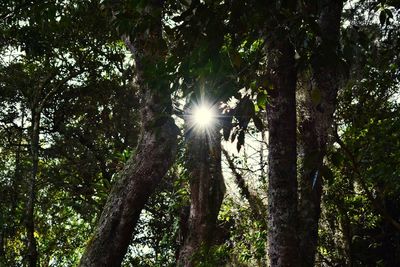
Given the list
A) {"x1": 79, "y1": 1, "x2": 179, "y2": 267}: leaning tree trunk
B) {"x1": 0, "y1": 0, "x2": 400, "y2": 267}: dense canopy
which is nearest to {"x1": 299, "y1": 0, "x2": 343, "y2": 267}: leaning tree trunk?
{"x1": 0, "y1": 0, "x2": 400, "y2": 267}: dense canopy

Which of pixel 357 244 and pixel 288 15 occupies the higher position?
pixel 357 244

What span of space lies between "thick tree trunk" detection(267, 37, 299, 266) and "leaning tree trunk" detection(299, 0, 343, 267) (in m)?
0.15

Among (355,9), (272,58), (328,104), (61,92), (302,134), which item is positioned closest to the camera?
(272,58)

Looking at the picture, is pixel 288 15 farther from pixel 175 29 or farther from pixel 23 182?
pixel 23 182

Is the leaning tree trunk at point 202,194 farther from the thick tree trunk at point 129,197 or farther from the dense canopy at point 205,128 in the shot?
the thick tree trunk at point 129,197

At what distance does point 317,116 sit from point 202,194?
4.08 meters

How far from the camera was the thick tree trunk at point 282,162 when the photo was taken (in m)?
2.64

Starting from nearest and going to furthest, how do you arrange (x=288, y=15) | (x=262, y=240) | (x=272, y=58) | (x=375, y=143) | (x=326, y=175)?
(x=326, y=175), (x=288, y=15), (x=272, y=58), (x=375, y=143), (x=262, y=240)

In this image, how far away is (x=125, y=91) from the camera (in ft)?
38.1

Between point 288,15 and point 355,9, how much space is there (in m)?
3.40

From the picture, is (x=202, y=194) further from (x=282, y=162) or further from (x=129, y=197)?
(x=282, y=162)

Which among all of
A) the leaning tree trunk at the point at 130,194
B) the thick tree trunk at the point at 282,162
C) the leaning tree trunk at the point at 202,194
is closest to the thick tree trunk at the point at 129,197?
the leaning tree trunk at the point at 130,194

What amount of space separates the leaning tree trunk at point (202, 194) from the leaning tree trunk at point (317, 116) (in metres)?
2.80

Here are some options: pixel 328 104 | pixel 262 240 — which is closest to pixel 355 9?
pixel 328 104
